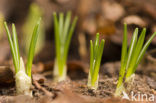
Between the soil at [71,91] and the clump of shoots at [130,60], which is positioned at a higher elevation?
the clump of shoots at [130,60]

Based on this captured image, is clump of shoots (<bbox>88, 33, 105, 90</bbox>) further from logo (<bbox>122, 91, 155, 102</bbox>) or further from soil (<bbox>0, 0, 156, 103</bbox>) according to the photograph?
logo (<bbox>122, 91, 155, 102</bbox>)

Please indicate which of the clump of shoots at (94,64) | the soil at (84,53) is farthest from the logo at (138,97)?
the clump of shoots at (94,64)

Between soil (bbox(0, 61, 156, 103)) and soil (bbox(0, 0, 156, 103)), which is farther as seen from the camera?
soil (bbox(0, 0, 156, 103))

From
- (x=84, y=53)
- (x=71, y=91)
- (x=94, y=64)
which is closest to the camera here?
(x=71, y=91)

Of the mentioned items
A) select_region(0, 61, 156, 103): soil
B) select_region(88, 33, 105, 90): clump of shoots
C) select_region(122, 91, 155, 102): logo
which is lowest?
select_region(122, 91, 155, 102): logo

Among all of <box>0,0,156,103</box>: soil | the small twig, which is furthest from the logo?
the small twig

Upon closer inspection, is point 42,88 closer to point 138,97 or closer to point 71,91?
point 71,91

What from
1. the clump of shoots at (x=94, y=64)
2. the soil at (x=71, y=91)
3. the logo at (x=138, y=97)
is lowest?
the logo at (x=138, y=97)

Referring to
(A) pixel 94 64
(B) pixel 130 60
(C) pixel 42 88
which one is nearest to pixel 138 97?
(B) pixel 130 60

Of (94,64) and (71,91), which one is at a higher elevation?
(94,64)

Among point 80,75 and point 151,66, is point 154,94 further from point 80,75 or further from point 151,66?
point 80,75

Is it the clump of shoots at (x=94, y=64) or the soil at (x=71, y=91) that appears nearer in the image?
the soil at (x=71, y=91)

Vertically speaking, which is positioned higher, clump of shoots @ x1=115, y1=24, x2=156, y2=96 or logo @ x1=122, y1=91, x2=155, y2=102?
clump of shoots @ x1=115, y1=24, x2=156, y2=96

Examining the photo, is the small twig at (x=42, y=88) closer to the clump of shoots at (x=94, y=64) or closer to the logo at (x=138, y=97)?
the clump of shoots at (x=94, y=64)
